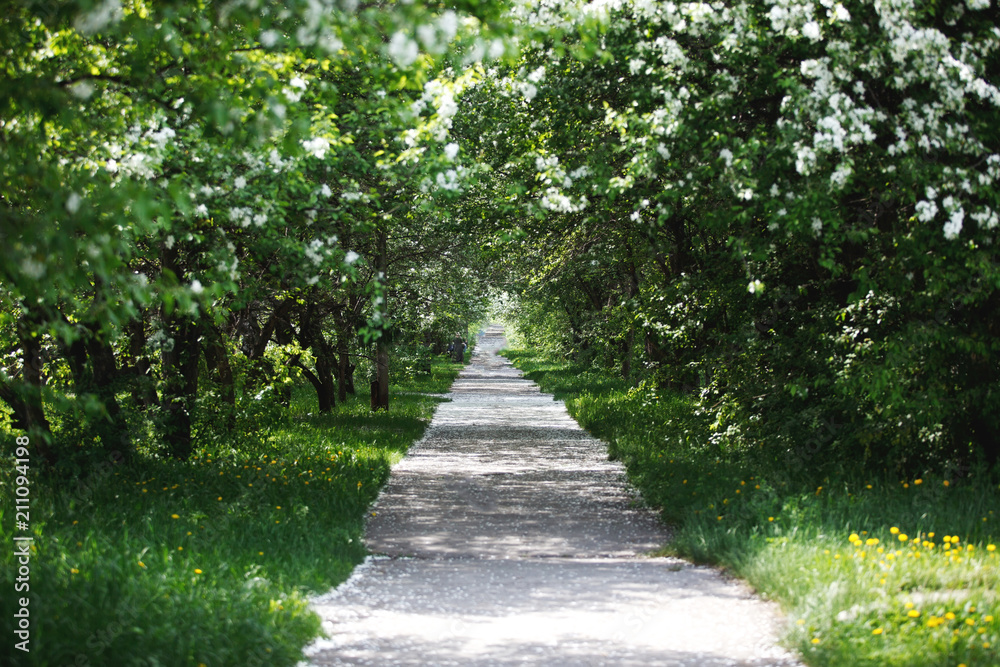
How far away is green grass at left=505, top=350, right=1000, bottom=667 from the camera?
4918 mm

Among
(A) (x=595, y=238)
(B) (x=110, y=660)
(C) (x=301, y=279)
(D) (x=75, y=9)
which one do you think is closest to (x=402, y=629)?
(B) (x=110, y=660)

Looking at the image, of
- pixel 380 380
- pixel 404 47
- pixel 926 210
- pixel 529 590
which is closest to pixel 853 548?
pixel 529 590

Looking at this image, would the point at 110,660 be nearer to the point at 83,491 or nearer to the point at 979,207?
the point at 83,491

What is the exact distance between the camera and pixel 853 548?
21.0 ft

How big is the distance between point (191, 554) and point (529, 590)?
7.09 ft

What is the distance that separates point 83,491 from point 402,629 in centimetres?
447

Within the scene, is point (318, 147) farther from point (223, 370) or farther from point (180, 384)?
point (223, 370)

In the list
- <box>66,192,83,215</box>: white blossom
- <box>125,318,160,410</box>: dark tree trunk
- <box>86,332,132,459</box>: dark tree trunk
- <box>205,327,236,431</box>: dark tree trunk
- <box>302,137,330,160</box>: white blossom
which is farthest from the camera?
<box>205,327,236,431</box>: dark tree trunk

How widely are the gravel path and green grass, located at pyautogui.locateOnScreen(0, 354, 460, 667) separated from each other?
0.91 feet

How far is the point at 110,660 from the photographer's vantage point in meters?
4.42

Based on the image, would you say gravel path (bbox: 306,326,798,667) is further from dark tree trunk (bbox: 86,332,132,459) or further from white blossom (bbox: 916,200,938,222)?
white blossom (bbox: 916,200,938,222)

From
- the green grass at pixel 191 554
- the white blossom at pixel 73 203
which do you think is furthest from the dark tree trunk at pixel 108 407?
the white blossom at pixel 73 203

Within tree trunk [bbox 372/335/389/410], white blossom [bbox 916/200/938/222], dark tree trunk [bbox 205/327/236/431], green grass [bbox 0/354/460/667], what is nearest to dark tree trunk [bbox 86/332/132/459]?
green grass [bbox 0/354/460/667]

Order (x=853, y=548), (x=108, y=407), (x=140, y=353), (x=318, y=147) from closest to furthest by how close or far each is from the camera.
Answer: (x=853, y=548)
(x=318, y=147)
(x=108, y=407)
(x=140, y=353)
